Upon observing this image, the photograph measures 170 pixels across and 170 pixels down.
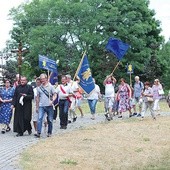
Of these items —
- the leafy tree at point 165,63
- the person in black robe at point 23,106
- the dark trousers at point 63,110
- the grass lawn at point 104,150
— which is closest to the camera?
the grass lawn at point 104,150

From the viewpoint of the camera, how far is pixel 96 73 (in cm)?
5178

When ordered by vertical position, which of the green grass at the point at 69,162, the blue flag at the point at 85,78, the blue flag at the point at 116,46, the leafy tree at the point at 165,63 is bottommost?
the green grass at the point at 69,162

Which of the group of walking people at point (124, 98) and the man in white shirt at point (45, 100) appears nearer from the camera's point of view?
the man in white shirt at point (45, 100)

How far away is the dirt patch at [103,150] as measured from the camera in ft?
29.9

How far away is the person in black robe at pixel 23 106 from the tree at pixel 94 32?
34899mm

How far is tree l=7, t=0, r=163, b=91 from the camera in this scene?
5022 centimetres

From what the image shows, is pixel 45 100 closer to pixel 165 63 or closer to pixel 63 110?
pixel 63 110

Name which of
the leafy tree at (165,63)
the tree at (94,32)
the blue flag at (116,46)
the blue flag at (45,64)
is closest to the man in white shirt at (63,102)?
the blue flag at (45,64)

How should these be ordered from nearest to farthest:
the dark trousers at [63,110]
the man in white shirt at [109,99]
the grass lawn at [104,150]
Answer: the grass lawn at [104,150]
the dark trousers at [63,110]
the man in white shirt at [109,99]

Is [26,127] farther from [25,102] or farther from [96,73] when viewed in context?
[96,73]

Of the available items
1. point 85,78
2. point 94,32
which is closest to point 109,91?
point 85,78

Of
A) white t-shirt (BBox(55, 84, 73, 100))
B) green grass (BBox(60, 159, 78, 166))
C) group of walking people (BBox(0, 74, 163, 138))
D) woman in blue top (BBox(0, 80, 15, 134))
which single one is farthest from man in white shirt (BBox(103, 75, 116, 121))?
green grass (BBox(60, 159, 78, 166))

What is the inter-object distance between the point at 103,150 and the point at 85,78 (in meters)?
9.57

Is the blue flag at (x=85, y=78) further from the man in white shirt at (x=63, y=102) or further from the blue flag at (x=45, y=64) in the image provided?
the man in white shirt at (x=63, y=102)
